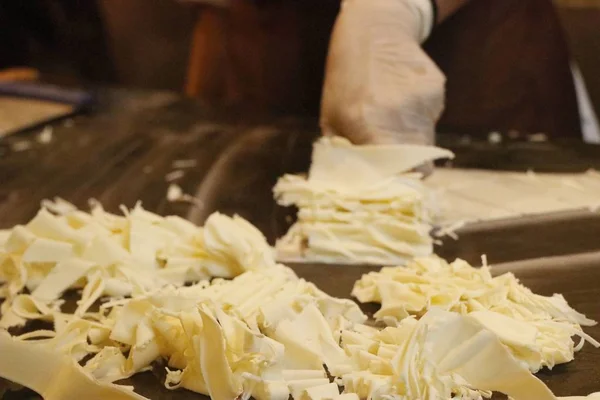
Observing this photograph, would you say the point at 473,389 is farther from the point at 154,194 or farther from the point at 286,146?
the point at 286,146

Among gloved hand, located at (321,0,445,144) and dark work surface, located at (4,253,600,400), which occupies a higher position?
gloved hand, located at (321,0,445,144)

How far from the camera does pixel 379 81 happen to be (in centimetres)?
87

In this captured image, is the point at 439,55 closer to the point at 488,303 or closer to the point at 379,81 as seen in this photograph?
the point at 379,81

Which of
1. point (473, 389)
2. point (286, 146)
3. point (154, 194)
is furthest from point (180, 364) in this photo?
point (286, 146)

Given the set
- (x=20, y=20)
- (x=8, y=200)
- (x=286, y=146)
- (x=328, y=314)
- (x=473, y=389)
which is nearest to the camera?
(x=473, y=389)

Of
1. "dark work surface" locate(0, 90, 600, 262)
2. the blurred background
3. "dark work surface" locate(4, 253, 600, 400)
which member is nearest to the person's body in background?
the blurred background

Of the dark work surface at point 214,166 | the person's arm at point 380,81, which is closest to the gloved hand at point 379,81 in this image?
the person's arm at point 380,81

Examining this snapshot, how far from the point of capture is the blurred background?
1.20 m

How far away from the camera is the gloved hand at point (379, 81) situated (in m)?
0.84

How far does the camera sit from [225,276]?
2.29 ft

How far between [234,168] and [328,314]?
467mm

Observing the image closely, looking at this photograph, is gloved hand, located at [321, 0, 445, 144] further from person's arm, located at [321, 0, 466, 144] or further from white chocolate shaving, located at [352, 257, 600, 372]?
white chocolate shaving, located at [352, 257, 600, 372]

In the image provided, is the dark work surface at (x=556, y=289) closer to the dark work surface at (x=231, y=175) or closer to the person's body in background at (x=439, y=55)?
the dark work surface at (x=231, y=175)

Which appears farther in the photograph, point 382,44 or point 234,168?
point 234,168
